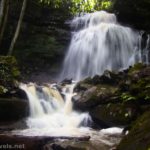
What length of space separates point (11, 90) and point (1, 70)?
1103 mm

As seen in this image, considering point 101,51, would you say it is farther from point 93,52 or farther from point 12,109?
point 12,109

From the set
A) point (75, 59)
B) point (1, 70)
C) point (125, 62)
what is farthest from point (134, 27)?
point (1, 70)

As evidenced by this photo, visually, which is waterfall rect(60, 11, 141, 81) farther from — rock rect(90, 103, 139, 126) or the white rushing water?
rock rect(90, 103, 139, 126)

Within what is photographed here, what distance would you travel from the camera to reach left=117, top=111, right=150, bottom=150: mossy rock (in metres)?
3.97

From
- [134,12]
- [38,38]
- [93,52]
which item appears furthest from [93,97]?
[134,12]

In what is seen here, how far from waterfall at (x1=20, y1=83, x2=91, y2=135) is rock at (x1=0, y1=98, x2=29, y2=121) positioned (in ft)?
1.02

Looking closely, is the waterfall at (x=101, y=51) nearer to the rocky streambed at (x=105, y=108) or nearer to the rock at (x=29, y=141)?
the rocky streambed at (x=105, y=108)

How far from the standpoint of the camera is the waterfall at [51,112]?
10.0 m

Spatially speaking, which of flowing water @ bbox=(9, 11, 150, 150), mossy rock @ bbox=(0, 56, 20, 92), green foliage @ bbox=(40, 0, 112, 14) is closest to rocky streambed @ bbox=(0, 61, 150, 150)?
mossy rock @ bbox=(0, 56, 20, 92)

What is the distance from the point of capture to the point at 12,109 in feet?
33.3

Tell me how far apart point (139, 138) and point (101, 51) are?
1376 centimetres

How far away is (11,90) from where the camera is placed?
10.8 m

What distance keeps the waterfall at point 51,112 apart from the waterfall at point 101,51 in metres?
4.91

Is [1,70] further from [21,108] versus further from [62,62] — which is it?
[62,62]
